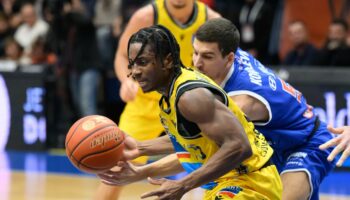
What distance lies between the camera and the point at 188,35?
6.78 metres

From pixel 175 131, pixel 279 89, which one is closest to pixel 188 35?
pixel 279 89

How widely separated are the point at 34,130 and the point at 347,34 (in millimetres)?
4665

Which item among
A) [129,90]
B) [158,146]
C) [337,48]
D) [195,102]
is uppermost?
[195,102]

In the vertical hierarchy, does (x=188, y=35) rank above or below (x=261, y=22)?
above

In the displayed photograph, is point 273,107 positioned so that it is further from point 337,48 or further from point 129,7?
point 129,7

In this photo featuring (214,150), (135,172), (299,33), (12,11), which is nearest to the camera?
(214,150)

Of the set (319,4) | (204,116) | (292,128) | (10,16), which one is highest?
(204,116)

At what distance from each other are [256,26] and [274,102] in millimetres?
7224

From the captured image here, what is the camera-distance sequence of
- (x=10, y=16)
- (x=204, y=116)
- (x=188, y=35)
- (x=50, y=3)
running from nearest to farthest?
(x=204, y=116) → (x=188, y=35) → (x=50, y=3) → (x=10, y=16)

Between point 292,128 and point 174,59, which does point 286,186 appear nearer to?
point 292,128

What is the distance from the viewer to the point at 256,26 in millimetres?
12086

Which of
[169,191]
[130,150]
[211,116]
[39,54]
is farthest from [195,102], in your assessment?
[39,54]

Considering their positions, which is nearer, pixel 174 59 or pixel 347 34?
pixel 174 59

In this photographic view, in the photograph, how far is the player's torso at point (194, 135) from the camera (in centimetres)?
402
